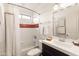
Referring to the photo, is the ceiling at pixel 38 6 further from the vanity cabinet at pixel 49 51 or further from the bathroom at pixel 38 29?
the vanity cabinet at pixel 49 51

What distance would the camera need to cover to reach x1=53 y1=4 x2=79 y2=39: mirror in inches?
53.1

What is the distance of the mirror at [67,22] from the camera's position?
4.42 feet

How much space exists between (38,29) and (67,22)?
55cm

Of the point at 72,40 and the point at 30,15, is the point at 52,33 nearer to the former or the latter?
the point at 72,40

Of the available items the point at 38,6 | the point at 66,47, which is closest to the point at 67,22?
the point at 66,47

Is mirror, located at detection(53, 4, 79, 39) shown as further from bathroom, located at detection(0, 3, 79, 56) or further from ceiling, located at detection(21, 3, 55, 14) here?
ceiling, located at detection(21, 3, 55, 14)

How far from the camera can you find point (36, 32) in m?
1.42

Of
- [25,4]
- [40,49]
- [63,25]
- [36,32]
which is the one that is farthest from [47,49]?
[25,4]

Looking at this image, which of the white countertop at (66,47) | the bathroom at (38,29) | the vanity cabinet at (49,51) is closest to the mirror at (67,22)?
the bathroom at (38,29)

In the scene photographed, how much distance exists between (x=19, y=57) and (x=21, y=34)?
37cm

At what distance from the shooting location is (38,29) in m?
1.43

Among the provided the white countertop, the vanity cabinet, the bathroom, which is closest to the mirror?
the bathroom

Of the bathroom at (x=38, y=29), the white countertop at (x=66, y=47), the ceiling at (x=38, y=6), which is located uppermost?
the ceiling at (x=38, y=6)

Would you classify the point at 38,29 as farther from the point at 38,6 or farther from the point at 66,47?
the point at 66,47
